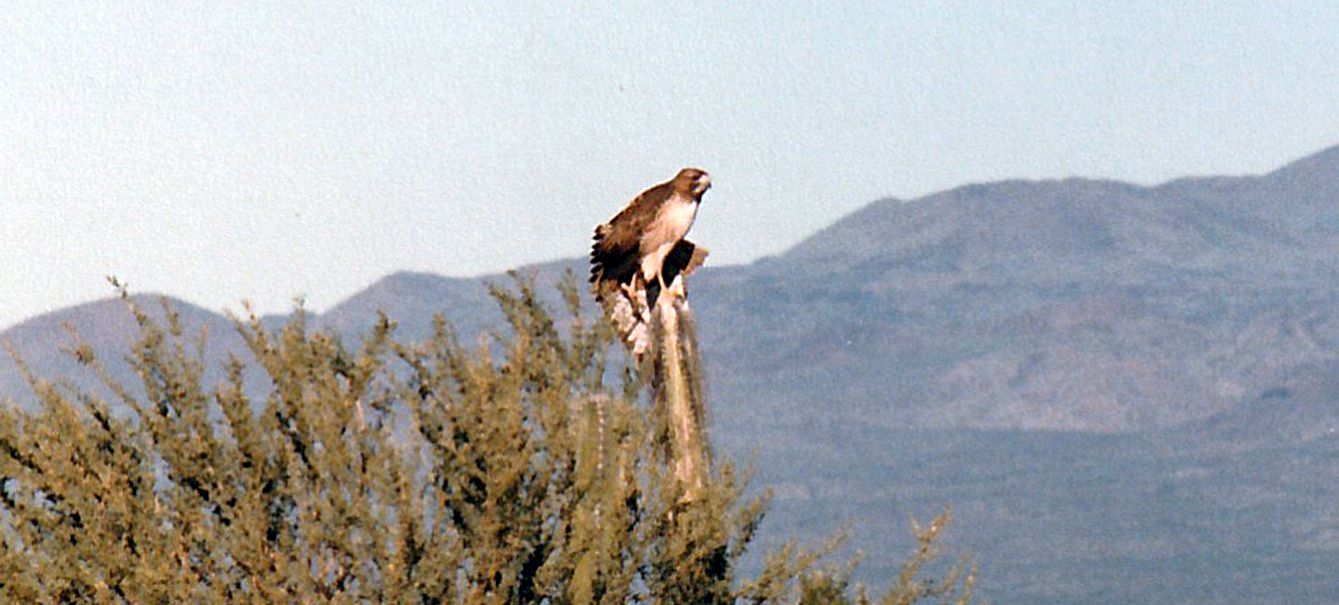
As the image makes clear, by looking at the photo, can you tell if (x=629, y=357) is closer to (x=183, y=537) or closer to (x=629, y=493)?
(x=629, y=493)

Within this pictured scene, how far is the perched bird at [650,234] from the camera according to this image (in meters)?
18.4

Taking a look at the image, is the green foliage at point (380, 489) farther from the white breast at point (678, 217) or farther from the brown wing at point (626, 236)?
the white breast at point (678, 217)

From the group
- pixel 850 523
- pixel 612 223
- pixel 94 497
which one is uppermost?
pixel 612 223

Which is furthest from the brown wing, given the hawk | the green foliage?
the green foliage

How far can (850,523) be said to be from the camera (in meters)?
20.1

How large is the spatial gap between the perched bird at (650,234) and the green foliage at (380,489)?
0.65m

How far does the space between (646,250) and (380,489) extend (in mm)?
2790

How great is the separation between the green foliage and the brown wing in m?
0.60

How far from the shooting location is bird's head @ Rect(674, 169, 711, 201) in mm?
18594

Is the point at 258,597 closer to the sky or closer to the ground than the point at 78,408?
closer to the ground

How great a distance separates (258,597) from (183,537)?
1.22 m

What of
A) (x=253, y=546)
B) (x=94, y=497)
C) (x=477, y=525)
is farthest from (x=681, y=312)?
(x=94, y=497)

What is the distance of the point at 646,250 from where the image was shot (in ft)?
60.5

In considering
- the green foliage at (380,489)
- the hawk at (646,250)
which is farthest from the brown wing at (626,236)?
the green foliage at (380,489)
